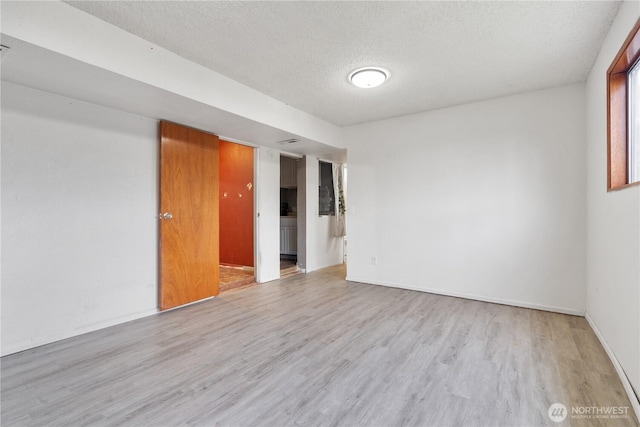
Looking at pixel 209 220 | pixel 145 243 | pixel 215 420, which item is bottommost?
pixel 215 420

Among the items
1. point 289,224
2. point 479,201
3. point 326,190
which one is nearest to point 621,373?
point 479,201

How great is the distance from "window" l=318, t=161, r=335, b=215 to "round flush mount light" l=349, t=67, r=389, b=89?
9.69ft

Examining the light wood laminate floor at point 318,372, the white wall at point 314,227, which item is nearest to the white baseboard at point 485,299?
the light wood laminate floor at point 318,372

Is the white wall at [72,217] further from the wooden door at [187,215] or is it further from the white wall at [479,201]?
the white wall at [479,201]

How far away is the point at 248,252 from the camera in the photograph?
5754mm

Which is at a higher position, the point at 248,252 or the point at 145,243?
the point at 145,243

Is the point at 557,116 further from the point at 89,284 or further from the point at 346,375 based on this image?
the point at 89,284

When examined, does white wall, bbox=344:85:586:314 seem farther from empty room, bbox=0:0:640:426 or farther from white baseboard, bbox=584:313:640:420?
white baseboard, bbox=584:313:640:420

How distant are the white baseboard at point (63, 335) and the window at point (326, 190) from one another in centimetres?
355

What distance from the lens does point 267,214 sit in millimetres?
4859

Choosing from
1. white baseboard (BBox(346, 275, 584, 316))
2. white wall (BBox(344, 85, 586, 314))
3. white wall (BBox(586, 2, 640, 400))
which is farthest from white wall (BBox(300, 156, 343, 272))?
white wall (BBox(586, 2, 640, 400))

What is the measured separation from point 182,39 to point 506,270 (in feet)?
13.5

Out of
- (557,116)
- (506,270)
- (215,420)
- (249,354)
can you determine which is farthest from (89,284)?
(557,116)

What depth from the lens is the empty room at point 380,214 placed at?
1.86m
